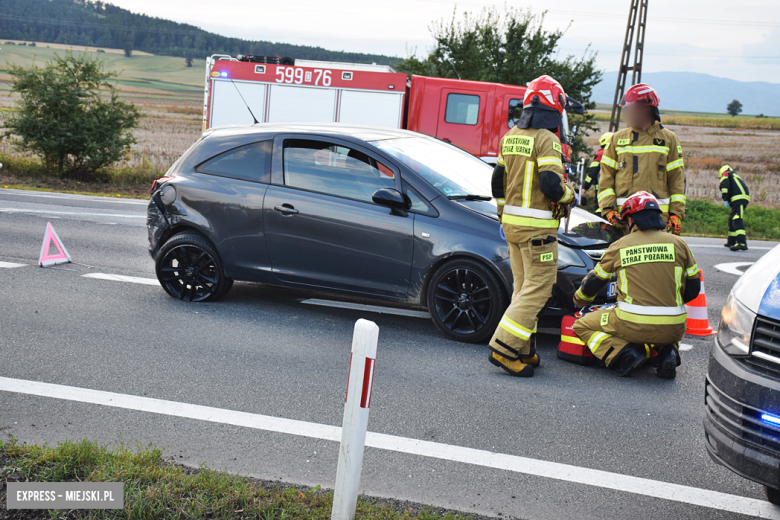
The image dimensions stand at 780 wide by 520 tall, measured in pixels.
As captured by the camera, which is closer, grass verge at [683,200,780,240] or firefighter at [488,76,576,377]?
firefighter at [488,76,576,377]

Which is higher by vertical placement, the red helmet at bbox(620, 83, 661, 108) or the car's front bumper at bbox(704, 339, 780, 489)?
the red helmet at bbox(620, 83, 661, 108)

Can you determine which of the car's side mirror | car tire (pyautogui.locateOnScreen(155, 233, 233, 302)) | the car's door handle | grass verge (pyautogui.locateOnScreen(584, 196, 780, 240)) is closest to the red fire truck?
grass verge (pyautogui.locateOnScreen(584, 196, 780, 240))

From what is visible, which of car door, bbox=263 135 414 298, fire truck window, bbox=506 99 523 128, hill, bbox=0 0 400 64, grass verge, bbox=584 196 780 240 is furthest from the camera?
hill, bbox=0 0 400 64

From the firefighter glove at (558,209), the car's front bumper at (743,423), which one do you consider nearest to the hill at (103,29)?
the firefighter glove at (558,209)

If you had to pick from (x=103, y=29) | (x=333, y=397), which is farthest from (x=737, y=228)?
(x=103, y=29)

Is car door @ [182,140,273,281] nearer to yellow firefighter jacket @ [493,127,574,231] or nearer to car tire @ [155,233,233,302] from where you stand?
car tire @ [155,233,233,302]

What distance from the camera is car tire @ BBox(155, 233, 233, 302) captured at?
6.02 metres

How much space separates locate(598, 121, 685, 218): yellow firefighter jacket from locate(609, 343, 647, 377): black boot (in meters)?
1.91

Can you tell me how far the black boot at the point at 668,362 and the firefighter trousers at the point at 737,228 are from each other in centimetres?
756

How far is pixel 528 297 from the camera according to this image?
15.0 feet

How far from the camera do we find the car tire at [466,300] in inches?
199

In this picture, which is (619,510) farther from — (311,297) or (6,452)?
(311,297)

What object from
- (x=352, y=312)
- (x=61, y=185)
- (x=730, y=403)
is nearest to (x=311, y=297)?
(x=352, y=312)

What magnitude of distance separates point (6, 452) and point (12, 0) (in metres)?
123
